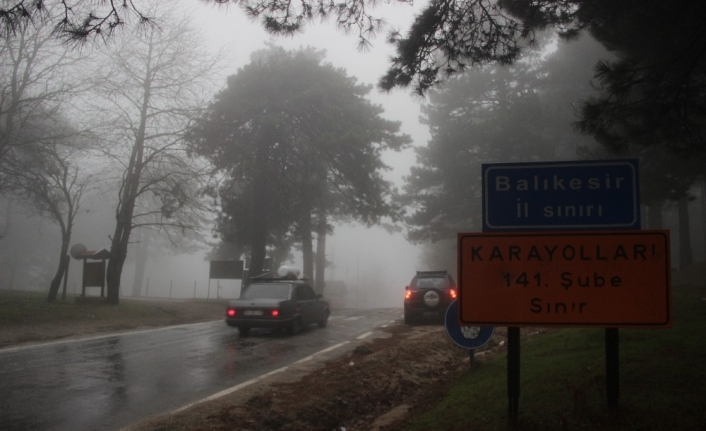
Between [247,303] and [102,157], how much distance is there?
41.0ft

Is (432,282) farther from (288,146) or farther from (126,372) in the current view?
(288,146)

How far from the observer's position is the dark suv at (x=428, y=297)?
59.3 feet

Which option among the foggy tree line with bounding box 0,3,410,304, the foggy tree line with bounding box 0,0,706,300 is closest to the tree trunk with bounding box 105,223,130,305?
the foggy tree line with bounding box 0,3,410,304

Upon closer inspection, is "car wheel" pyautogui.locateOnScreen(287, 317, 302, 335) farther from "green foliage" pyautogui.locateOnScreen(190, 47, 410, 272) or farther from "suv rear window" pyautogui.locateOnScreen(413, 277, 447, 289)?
"green foliage" pyautogui.locateOnScreen(190, 47, 410, 272)

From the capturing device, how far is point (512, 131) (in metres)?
34.2

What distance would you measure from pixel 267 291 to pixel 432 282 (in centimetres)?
544

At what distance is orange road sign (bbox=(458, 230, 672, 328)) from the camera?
4.89 meters

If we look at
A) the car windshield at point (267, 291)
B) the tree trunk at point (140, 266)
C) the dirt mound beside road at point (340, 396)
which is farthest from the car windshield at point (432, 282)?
the tree trunk at point (140, 266)

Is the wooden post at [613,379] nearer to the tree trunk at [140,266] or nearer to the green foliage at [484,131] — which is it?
the green foliage at [484,131]

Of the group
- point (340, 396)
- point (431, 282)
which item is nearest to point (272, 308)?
point (431, 282)

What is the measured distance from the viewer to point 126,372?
32.2 ft

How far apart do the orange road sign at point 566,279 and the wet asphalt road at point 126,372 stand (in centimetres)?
427

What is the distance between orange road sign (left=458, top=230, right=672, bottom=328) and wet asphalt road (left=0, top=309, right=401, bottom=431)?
427 centimetres

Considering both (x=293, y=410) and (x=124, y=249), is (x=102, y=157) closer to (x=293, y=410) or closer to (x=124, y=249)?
(x=124, y=249)
